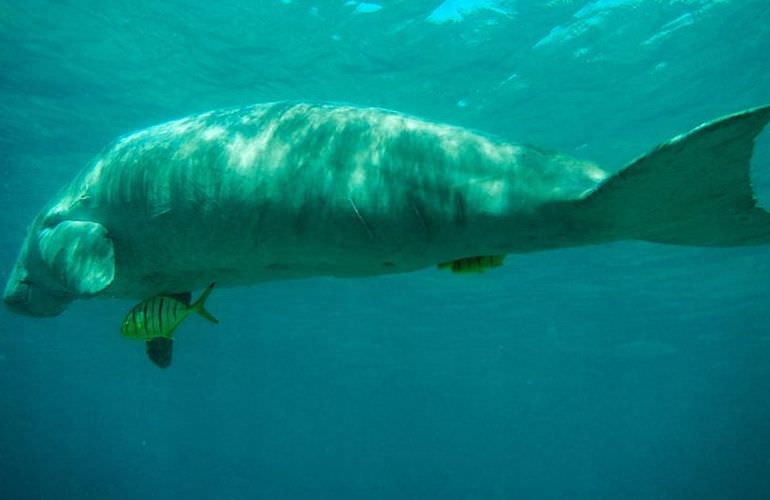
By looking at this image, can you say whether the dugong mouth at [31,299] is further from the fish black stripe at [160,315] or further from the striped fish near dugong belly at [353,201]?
the fish black stripe at [160,315]

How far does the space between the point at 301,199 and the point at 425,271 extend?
62.0ft

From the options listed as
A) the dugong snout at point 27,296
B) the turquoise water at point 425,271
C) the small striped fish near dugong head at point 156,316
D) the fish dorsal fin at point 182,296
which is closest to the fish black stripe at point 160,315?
the small striped fish near dugong head at point 156,316

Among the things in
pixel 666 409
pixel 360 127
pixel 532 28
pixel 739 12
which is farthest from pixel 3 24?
pixel 666 409

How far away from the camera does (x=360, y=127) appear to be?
Result: 3.49 m

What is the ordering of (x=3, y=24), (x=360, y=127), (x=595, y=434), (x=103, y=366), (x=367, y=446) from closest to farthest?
(x=360, y=127) → (x=3, y=24) → (x=103, y=366) → (x=595, y=434) → (x=367, y=446)

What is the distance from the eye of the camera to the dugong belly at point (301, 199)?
116 inches

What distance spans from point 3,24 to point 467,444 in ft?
375

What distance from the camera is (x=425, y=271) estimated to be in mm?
21875

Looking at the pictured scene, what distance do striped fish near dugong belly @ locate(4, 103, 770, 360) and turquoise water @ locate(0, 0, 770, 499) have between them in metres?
8.05

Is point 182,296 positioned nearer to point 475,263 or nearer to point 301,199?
point 301,199

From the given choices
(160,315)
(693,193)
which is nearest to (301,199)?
(160,315)

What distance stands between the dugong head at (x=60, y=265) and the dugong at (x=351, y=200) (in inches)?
0.6

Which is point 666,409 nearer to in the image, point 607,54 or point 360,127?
point 607,54

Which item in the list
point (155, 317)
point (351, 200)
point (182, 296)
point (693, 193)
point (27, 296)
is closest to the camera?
point (693, 193)
